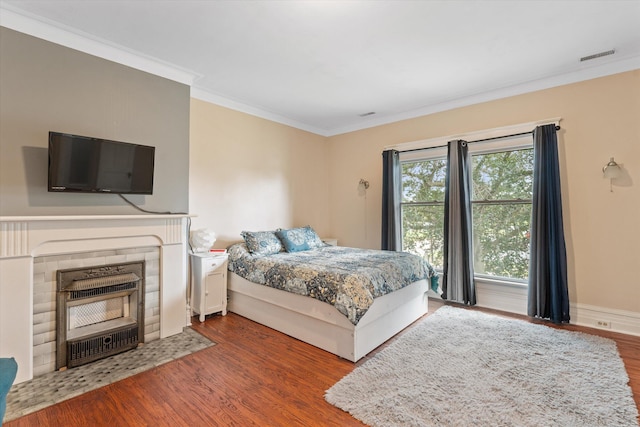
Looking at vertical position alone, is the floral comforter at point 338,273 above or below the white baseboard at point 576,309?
above

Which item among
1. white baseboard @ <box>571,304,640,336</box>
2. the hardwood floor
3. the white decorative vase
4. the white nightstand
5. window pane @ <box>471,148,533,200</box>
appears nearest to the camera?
the hardwood floor

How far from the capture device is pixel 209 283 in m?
3.47

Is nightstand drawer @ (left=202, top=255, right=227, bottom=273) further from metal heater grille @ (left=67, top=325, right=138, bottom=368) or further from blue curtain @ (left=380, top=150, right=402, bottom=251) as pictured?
blue curtain @ (left=380, top=150, right=402, bottom=251)

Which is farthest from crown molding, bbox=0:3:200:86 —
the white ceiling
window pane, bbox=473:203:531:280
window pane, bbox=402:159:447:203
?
window pane, bbox=473:203:531:280

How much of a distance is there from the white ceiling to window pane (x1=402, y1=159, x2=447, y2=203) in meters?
1.02

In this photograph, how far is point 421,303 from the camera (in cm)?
362

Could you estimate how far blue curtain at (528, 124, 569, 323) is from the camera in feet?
10.7

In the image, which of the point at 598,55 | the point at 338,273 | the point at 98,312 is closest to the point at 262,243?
the point at 338,273

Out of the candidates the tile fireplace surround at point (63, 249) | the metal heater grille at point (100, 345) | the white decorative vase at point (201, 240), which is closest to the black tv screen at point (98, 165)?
the tile fireplace surround at point (63, 249)

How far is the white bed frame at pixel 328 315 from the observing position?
103 inches

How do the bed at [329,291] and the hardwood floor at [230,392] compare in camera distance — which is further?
the bed at [329,291]

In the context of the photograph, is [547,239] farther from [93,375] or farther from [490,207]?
[93,375]

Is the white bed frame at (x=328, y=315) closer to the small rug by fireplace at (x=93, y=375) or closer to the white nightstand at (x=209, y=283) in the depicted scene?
the white nightstand at (x=209, y=283)

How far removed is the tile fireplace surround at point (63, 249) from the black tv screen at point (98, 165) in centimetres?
28
